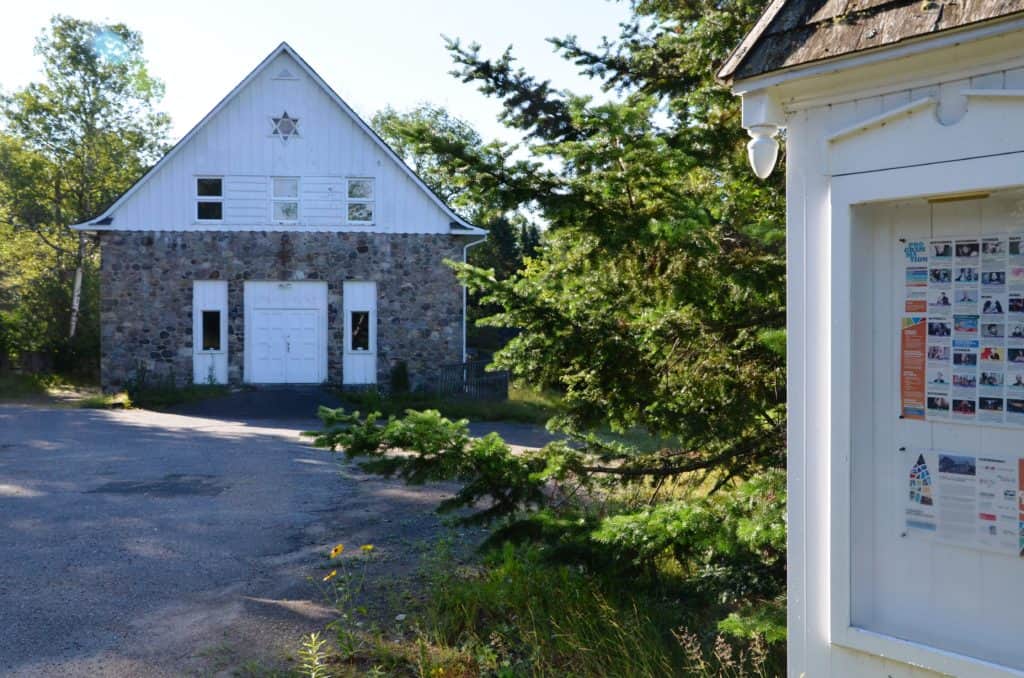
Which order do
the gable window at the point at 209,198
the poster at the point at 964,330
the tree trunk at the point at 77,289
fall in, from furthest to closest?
the tree trunk at the point at 77,289 → the gable window at the point at 209,198 → the poster at the point at 964,330

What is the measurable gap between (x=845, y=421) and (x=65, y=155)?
36.3 m

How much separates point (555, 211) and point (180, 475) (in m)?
8.71

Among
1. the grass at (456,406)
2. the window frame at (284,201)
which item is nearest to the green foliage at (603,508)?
the grass at (456,406)

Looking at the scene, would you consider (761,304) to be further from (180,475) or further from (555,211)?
(180,475)

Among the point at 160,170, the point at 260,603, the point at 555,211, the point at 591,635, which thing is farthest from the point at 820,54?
the point at 160,170

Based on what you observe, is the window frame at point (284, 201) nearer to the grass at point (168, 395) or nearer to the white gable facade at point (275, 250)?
the white gable facade at point (275, 250)

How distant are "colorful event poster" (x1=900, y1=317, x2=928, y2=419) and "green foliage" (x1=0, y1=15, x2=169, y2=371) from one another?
1290 inches

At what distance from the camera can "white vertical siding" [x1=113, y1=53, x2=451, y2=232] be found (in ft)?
78.7

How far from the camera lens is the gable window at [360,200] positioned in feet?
79.9

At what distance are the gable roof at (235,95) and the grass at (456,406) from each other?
13.7ft

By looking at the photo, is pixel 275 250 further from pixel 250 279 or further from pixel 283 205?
pixel 283 205

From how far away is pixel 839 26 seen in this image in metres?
3.66

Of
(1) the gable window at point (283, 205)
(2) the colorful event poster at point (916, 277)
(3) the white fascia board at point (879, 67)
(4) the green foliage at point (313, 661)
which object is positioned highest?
(1) the gable window at point (283, 205)

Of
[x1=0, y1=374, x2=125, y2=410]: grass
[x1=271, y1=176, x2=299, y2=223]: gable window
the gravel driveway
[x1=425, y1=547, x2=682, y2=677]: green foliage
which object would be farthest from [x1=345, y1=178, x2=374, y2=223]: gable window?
[x1=425, y1=547, x2=682, y2=677]: green foliage
